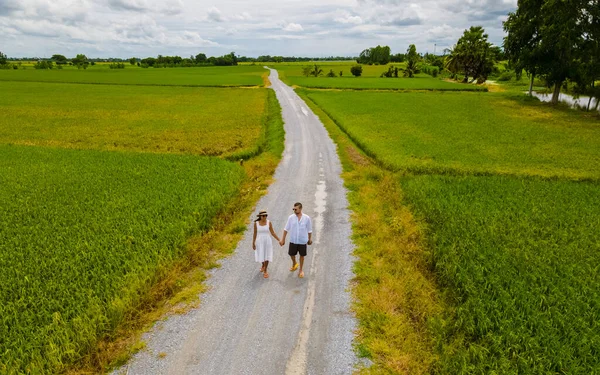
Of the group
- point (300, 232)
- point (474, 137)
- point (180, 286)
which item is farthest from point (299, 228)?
point (474, 137)

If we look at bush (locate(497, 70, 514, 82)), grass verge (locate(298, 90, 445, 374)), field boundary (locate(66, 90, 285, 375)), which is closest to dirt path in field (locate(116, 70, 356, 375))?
field boundary (locate(66, 90, 285, 375))

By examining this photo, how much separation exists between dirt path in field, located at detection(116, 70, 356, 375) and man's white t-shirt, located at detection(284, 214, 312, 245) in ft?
3.53

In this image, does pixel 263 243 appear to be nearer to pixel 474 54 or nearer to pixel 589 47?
pixel 589 47

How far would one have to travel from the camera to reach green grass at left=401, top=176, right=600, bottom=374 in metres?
7.25

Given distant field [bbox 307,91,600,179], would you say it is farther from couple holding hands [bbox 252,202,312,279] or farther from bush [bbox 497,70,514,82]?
bush [bbox 497,70,514,82]

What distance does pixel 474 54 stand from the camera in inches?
3423

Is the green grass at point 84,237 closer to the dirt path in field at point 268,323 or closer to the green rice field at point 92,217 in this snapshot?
the green rice field at point 92,217

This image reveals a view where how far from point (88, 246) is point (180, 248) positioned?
2612 mm

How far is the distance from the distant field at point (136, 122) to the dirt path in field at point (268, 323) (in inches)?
558

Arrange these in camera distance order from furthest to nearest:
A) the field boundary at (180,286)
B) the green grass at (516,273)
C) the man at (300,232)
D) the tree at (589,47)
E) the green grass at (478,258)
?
the tree at (589,47) < the man at (300,232) < the field boundary at (180,286) < the green grass at (478,258) < the green grass at (516,273)

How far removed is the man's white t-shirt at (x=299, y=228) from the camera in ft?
34.4

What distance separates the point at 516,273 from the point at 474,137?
70.1 ft

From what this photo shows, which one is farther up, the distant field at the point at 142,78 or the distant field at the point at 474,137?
the distant field at the point at 142,78

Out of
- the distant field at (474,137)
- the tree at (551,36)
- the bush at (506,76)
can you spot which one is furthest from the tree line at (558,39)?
the bush at (506,76)
